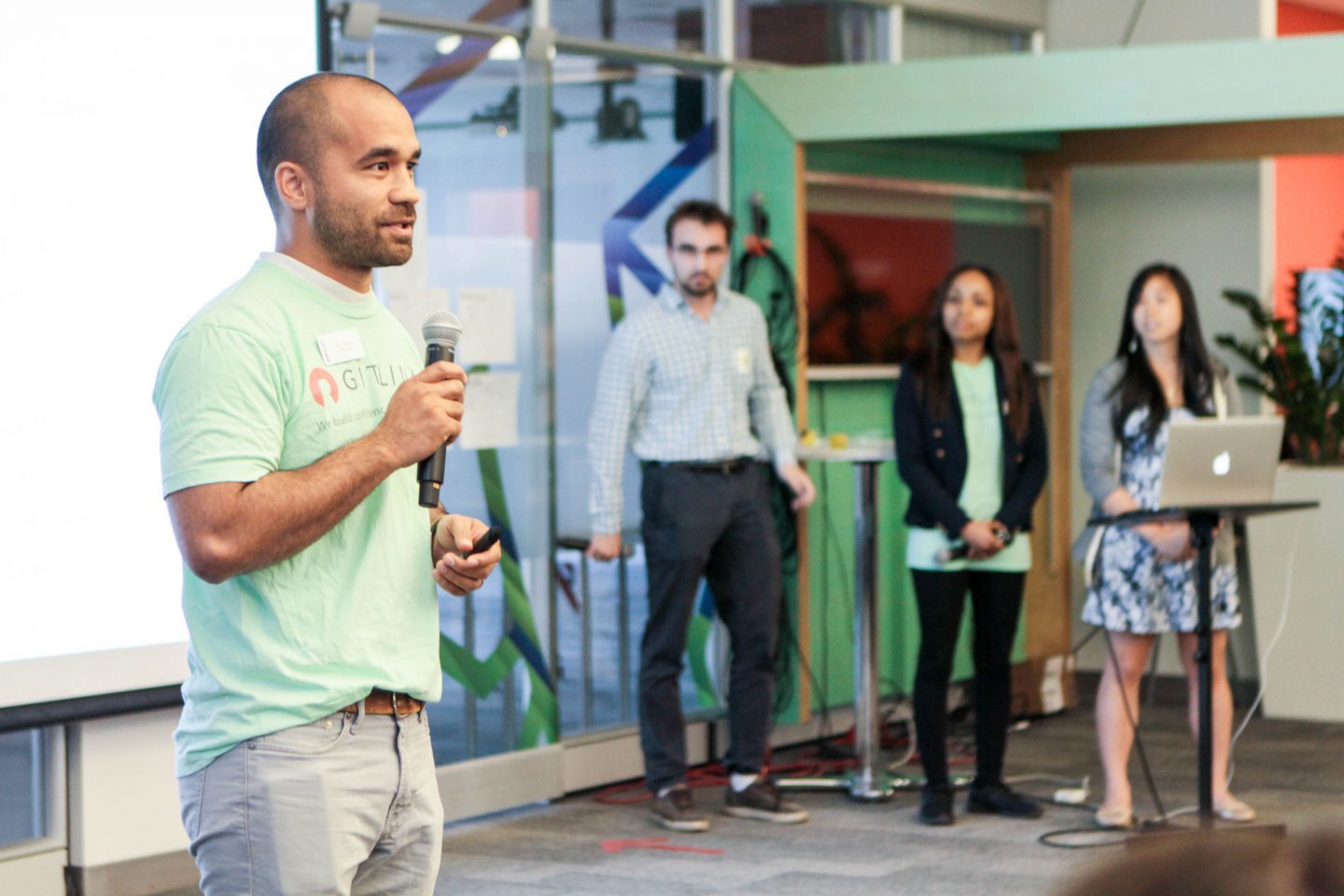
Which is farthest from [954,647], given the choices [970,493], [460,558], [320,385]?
[320,385]

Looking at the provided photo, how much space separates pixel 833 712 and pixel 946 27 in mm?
2886

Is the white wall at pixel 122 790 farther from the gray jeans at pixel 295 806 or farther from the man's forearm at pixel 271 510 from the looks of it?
the man's forearm at pixel 271 510

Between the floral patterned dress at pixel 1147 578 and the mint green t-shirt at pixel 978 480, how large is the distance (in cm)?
28

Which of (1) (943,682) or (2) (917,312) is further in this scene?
(2) (917,312)

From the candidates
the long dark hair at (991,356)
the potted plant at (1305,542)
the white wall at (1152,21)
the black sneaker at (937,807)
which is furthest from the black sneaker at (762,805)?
the white wall at (1152,21)

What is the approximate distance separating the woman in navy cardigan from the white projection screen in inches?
79.2

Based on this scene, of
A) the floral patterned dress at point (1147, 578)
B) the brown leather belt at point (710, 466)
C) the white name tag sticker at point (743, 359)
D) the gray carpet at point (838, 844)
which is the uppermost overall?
the white name tag sticker at point (743, 359)

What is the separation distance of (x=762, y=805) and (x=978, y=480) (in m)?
1.17

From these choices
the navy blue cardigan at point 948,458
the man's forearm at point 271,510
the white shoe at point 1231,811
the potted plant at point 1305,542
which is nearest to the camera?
the man's forearm at point 271,510

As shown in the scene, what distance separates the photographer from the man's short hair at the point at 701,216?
522 centimetres

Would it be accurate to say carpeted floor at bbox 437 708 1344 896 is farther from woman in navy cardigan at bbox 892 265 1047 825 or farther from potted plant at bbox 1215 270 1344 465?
potted plant at bbox 1215 270 1344 465

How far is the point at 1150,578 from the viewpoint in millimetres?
4785

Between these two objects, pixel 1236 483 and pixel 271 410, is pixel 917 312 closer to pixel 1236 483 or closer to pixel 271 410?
pixel 1236 483

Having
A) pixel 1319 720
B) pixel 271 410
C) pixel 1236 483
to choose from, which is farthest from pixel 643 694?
pixel 271 410
